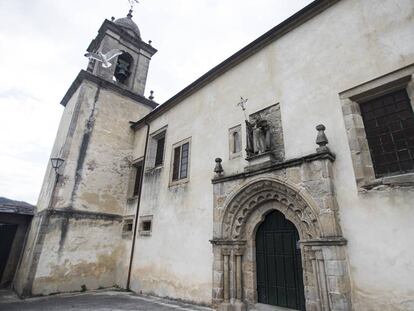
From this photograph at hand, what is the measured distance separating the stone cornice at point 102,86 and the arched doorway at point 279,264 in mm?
7945

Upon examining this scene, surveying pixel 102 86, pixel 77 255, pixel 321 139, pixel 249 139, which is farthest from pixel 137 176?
pixel 321 139

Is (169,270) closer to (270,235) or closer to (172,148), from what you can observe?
(270,235)

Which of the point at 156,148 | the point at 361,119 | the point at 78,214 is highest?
the point at 156,148

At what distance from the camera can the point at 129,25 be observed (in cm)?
1193

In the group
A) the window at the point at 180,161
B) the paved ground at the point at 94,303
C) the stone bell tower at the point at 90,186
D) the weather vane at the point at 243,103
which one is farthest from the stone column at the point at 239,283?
the stone bell tower at the point at 90,186

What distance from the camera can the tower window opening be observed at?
11.0 meters

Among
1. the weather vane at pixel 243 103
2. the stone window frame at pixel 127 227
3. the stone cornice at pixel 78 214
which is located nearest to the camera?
the weather vane at pixel 243 103

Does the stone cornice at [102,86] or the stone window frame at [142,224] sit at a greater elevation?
the stone cornice at [102,86]

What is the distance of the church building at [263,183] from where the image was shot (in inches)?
151

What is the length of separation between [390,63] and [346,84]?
2.30 feet

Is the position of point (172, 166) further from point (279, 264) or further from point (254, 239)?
point (279, 264)

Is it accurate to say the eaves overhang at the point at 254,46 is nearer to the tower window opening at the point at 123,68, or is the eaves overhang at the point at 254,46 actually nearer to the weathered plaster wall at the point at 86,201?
the weathered plaster wall at the point at 86,201

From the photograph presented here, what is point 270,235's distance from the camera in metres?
5.18

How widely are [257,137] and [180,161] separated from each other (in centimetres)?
300
